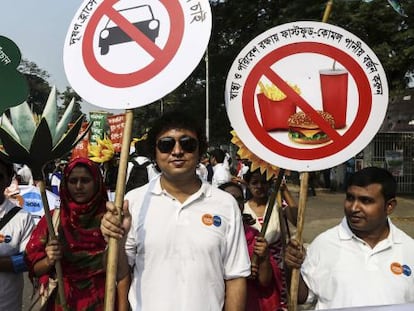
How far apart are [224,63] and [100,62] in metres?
21.1

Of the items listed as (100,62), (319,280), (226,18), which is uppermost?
(226,18)

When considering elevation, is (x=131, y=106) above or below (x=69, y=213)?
above

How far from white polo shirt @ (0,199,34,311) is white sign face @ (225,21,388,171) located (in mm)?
1242

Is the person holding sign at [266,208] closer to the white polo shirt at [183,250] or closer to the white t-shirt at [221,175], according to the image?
the white polo shirt at [183,250]

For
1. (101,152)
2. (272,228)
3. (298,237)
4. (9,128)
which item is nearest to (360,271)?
(298,237)

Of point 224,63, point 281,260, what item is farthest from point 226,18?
point 281,260

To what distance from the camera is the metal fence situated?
17547 millimetres

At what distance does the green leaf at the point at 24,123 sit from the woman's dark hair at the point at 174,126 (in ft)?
1.75

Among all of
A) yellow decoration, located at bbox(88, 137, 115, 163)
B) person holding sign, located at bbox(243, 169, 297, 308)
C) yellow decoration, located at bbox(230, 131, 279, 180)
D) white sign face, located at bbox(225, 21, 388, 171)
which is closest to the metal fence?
yellow decoration, located at bbox(88, 137, 115, 163)

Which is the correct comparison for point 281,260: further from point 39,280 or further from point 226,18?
point 226,18

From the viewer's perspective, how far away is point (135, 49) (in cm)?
225

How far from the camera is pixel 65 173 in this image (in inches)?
119

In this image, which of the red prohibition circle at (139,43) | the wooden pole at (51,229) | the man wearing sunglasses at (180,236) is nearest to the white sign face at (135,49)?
the red prohibition circle at (139,43)

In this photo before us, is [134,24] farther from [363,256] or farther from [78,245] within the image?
[363,256]
